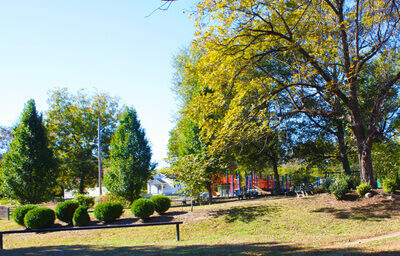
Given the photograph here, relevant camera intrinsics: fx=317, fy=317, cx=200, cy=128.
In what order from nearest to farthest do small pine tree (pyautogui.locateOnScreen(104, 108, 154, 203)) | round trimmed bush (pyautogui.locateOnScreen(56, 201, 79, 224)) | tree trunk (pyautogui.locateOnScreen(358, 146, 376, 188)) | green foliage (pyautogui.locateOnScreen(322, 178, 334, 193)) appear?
tree trunk (pyautogui.locateOnScreen(358, 146, 376, 188)) < round trimmed bush (pyautogui.locateOnScreen(56, 201, 79, 224)) < green foliage (pyautogui.locateOnScreen(322, 178, 334, 193)) < small pine tree (pyautogui.locateOnScreen(104, 108, 154, 203))

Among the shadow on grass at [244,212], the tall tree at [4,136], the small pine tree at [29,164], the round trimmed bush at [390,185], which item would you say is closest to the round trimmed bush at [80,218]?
the shadow on grass at [244,212]

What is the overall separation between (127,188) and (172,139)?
16136 mm

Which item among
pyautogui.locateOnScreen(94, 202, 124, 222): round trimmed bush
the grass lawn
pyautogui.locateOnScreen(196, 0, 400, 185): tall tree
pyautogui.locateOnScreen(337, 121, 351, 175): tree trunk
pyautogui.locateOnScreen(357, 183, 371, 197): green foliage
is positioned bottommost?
the grass lawn

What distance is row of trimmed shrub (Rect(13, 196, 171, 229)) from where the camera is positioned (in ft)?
52.6

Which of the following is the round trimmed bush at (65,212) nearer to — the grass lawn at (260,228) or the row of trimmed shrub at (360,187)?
the grass lawn at (260,228)

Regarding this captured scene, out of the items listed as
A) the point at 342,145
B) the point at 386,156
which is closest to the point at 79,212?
the point at 342,145

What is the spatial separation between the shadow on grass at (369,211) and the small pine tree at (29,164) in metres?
18.7

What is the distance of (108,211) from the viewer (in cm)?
1647

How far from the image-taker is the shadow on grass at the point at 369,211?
12.8 metres

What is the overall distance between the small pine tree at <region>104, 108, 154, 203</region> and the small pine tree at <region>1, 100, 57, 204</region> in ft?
18.2

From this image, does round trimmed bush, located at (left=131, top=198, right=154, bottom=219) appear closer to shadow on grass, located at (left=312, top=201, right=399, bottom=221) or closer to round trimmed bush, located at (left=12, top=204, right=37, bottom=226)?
round trimmed bush, located at (left=12, top=204, right=37, bottom=226)

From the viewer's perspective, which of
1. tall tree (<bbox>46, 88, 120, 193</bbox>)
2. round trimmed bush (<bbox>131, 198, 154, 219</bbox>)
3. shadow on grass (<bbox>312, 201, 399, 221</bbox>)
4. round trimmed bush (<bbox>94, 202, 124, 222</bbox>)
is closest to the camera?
shadow on grass (<bbox>312, 201, 399, 221</bbox>)

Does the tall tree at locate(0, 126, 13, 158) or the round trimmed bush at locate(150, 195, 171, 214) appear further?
the tall tree at locate(0, 126, 13, 158)

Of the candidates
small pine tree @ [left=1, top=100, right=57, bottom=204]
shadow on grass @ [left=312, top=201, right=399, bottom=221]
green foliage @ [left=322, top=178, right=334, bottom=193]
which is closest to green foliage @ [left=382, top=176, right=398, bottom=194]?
shadow on grass @ [left=312, top=201, right=399, bottom=221]
